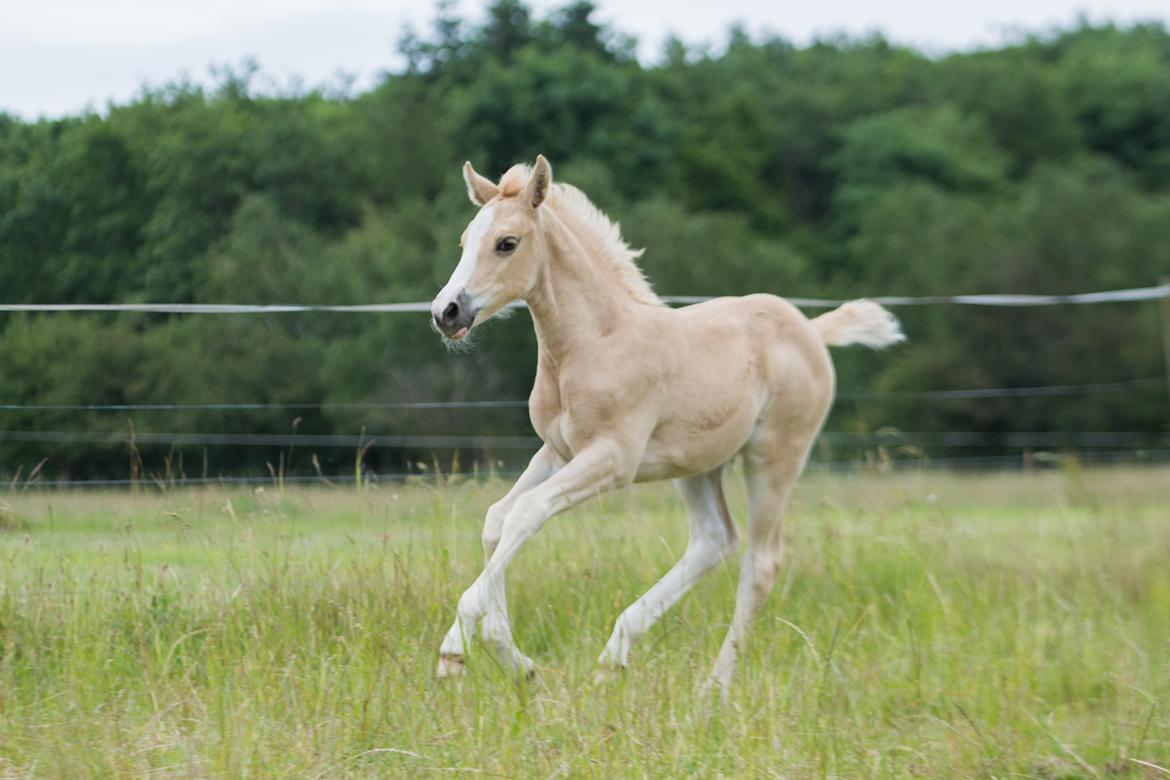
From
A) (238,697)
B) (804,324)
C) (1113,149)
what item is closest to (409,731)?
(238,697)

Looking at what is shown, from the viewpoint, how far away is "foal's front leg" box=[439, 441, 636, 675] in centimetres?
425

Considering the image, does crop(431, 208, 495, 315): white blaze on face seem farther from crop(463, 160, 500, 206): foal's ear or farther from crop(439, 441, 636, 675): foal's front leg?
crop(439, 441, 636, 675): foal's front leg

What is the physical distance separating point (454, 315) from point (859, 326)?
2.46 m

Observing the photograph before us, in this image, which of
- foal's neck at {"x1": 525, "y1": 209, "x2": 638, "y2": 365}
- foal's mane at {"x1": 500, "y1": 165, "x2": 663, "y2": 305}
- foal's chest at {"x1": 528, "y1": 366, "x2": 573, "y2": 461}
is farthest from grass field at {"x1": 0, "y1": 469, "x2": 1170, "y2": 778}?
foal's mane at {"x1": 500, "y1": 165, "x2": 663, "y2": 305}

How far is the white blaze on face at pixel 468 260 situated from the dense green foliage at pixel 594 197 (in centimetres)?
234

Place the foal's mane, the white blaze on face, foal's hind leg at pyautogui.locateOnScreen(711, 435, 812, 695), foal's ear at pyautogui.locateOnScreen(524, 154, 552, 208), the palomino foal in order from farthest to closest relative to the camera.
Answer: foal's hind leg at pyautogui.locateOnScreen(711, 435, 812, 695) → the foal's mane → foal's ear at pyautogui.locateOnScreen(524, 154, 552, 208) → the palomino foal → the white blaze on face

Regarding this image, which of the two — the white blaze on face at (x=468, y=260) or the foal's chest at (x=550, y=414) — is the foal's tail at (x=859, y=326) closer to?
the foal's chest at (x=550, y=414)

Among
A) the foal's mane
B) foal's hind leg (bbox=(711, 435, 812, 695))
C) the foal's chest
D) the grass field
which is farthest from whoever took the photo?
foal's hind leg (bbox=(711, 435, 812, 695))

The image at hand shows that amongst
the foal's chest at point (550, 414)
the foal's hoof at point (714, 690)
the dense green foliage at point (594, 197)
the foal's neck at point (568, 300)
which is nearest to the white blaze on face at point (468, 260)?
the foal's neck at point (568, 300)

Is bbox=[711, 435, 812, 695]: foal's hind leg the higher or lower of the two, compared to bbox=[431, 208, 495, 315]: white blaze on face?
lower

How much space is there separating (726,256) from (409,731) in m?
35.5

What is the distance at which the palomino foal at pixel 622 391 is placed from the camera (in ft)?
14.7

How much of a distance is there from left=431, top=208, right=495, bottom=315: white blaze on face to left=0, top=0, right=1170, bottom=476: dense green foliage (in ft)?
7.67

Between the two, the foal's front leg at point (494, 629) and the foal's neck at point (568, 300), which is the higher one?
the foal's neck at point (568, 300)
